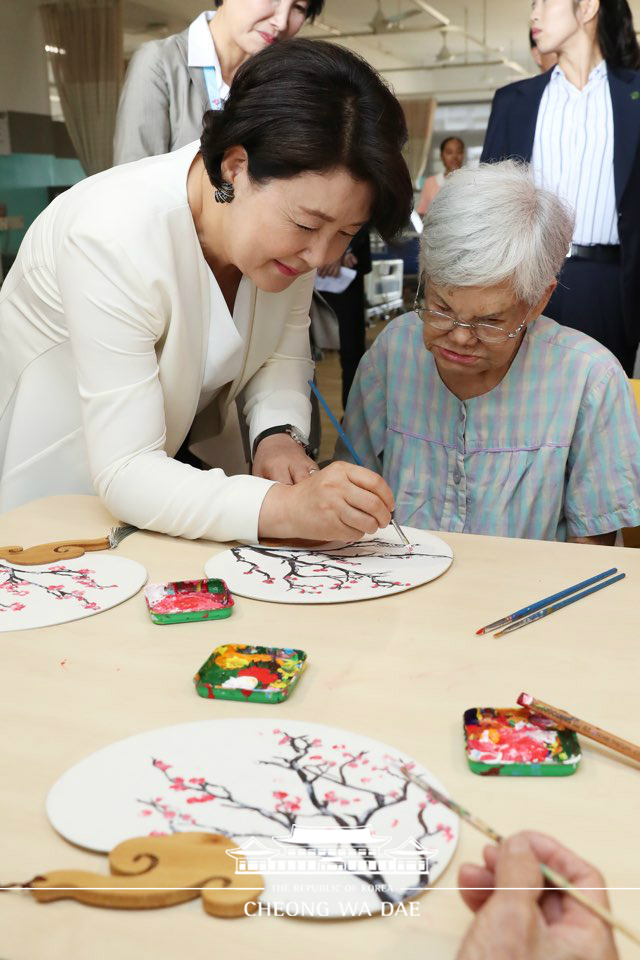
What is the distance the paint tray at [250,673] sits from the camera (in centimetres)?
85

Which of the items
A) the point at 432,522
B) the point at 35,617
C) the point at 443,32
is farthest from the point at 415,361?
the point at 443,32

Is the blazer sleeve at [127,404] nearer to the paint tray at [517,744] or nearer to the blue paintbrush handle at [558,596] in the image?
the blue paintbrush handle at [558,596]

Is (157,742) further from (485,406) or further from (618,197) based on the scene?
(618,197)

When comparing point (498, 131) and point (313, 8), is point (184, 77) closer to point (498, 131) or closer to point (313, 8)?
point (313, 8)

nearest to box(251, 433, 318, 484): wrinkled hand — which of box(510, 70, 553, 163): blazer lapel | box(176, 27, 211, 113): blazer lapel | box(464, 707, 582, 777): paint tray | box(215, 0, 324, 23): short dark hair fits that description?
box(464, 707, 582, 777): paint tray

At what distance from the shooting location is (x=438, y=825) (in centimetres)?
68

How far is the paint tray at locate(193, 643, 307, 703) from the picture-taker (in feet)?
2.80

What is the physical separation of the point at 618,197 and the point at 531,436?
111 centimetres

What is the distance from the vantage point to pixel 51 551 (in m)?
1.22

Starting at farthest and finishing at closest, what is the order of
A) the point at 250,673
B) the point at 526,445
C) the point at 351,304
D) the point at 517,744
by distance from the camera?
the point at 351,304, the point at 526,445, the point at 250,673, the point at 517,744

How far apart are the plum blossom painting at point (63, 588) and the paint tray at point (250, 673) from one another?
21 cm

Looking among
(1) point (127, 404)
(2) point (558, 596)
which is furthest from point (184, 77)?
(2) point (558, 596)

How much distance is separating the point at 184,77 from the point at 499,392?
1.02 meters

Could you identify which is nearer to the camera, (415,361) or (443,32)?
(415,361)
